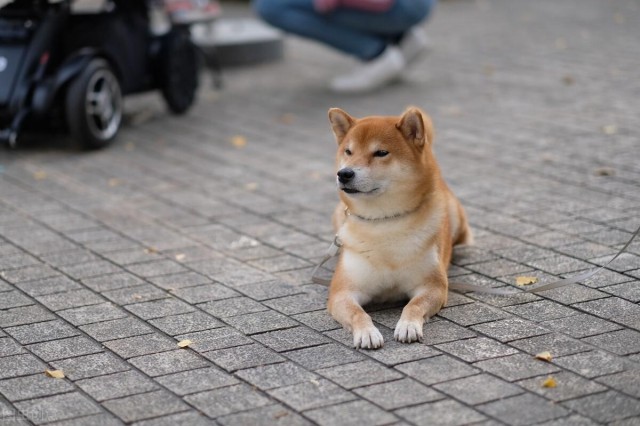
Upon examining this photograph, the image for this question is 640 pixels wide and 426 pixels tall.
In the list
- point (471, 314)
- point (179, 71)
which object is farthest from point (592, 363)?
point (179, 71)

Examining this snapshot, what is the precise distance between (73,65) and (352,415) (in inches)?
203

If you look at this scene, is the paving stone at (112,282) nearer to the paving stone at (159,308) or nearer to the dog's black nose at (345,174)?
the paving stone at (159,308)

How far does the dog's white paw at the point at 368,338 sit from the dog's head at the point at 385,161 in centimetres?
64

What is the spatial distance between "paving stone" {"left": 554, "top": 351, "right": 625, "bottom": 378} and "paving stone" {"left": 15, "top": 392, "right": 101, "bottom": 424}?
75.2 inches

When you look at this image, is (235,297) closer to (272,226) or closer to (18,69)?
(272,226)

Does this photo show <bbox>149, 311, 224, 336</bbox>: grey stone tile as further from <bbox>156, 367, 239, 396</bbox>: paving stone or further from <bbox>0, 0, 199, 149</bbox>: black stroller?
<bbox>0, 0, 199, 149</bbox>: black stroller

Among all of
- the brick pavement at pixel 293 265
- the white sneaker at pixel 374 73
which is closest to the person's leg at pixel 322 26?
the white sneaker at pixel 374 73

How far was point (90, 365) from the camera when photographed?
4531mm

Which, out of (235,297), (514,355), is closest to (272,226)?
(235,297)

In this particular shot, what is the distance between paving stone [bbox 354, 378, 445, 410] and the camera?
4.02 meters

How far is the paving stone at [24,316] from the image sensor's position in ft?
16.7

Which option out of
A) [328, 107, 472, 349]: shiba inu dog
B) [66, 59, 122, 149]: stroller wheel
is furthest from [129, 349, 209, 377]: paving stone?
[66, 59, 122, 149]: stroller wheel

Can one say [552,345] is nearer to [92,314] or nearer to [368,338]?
[368,338]

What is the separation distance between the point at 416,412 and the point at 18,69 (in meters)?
5.30
